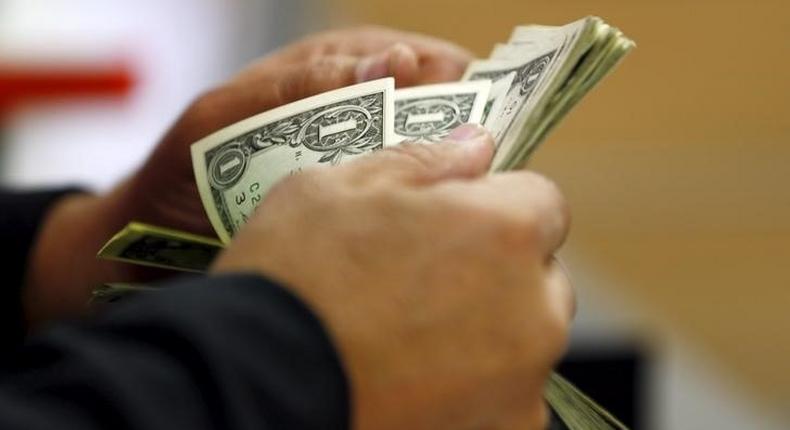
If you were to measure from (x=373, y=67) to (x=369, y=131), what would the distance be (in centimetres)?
12

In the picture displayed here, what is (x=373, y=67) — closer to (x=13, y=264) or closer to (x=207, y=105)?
(x=207, y=105)

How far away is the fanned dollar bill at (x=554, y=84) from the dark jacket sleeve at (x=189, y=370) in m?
0.21

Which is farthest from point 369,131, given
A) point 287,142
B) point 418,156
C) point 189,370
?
point 189,370

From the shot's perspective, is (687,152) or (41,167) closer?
(687,152)

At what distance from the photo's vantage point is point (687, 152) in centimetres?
217

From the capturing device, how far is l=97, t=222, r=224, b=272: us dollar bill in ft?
2.04

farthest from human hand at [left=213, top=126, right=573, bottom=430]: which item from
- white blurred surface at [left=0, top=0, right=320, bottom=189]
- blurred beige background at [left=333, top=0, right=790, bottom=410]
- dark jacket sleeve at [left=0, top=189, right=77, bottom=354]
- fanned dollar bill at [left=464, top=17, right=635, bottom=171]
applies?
white blurred surface at [left=0, top=0, right=320, bottom=189]

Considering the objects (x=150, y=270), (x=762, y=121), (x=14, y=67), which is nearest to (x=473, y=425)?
(x=150, y=270)

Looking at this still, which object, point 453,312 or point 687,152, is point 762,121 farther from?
point 453,312

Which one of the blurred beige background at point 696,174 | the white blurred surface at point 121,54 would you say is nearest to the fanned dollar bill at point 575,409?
the blurred beige background at point 696,174

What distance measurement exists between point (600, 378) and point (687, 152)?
32.8 inches

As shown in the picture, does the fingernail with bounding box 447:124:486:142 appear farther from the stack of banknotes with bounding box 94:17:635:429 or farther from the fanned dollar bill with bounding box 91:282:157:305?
the fanned dollar bill with bounding box 91:282:157:305

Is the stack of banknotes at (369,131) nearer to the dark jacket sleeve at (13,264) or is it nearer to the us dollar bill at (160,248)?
the us dollar bill at (160,248)

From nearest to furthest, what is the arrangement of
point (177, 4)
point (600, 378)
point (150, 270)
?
point (150, 270)
point (600, 378)
point (177, 4)
